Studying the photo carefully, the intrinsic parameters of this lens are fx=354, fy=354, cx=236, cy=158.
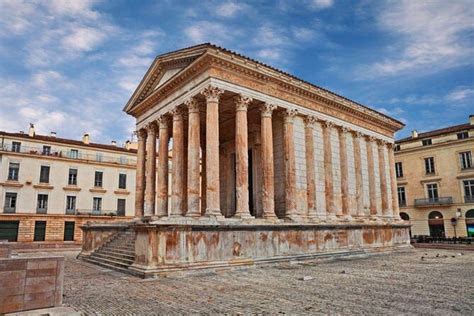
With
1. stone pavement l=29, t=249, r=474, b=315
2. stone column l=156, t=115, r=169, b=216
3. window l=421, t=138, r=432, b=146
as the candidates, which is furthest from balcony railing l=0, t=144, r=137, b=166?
window l=421, t=138, r=432, b=146

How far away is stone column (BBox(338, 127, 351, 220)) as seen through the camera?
20.1 m

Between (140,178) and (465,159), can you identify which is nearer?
(140,178)

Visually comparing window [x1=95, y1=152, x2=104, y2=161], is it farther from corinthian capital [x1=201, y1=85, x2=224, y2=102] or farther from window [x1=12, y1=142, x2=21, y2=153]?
corinthian capital [x1=201, y1=85, x2=224, y2=102]

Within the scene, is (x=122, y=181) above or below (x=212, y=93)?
below

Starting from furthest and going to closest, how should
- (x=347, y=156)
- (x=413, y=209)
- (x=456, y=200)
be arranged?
1. (x=413, y=209)
2. (x=456, y=200)
3. (x=347, y=156)

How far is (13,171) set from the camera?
107ft

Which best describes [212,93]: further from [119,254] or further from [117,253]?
[117,253]

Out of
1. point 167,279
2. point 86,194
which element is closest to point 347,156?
point 167,279

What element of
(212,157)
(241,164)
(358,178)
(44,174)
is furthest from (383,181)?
(44,174)

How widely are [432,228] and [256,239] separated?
95.1ft

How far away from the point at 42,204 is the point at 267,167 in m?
27.1

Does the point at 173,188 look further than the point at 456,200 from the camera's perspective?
No

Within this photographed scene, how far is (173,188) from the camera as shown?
17016 mm

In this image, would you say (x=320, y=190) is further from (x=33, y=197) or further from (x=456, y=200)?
(x=33, y=197)
